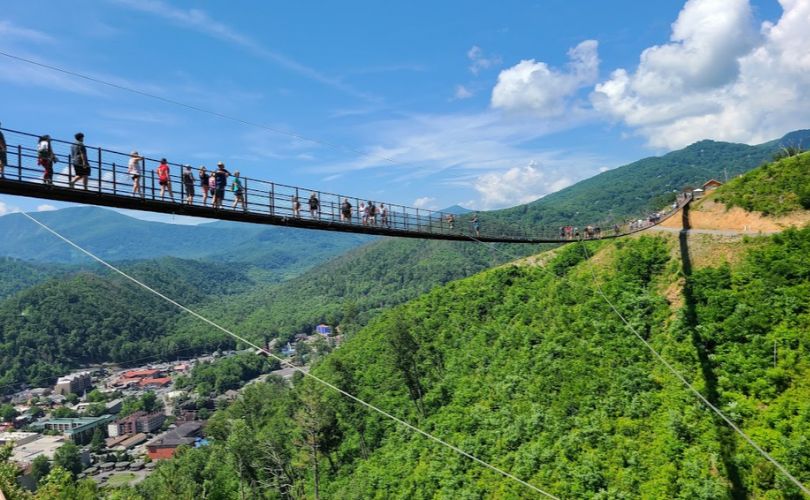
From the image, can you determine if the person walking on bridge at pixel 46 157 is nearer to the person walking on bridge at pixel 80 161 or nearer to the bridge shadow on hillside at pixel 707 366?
the person walking on bridge at pixel 80 161

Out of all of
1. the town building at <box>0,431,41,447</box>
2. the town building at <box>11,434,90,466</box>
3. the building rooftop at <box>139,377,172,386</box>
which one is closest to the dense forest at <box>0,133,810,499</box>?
the town building at <box>11,434,90,466</box>

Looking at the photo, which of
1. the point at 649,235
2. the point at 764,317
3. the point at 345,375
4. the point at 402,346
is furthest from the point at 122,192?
the point at 345,375

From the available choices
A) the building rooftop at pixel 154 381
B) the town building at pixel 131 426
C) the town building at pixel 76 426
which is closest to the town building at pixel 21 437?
the town building at pixel 76 426

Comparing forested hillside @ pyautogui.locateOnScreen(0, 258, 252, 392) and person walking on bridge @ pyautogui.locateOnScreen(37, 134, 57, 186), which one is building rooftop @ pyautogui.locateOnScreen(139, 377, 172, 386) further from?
person walking on bridge @ pyautogui.locateOnScreen(37, 134, 57, 186)

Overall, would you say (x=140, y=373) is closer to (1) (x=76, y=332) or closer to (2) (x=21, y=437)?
(1) (x=76, y=332)

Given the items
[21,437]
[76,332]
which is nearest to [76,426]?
[21,437]

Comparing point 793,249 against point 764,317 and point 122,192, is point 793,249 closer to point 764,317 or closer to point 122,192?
point 764,317
